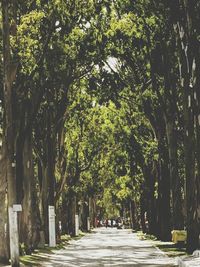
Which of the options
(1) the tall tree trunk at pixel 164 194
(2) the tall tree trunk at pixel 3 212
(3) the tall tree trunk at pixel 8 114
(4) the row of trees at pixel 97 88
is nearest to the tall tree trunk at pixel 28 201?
(4) the row of trees at pixel 97 88

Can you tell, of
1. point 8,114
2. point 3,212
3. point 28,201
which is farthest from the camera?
point 28,201

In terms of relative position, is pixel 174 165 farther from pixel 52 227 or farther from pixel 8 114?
pixel 8 114

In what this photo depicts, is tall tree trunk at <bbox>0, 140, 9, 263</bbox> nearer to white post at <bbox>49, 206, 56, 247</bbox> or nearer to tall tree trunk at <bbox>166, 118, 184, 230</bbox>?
tall tree trunk at <bbox>166, 118, 184, 230</bbox>

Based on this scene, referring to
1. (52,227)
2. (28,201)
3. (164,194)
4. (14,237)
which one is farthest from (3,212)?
(164,194)

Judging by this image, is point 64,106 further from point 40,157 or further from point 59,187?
point 59,187

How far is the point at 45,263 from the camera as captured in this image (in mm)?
25531

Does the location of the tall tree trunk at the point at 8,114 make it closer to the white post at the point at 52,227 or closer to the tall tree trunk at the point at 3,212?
the tall tree trunk at the point at 3,212

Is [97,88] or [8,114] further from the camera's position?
[97,88]

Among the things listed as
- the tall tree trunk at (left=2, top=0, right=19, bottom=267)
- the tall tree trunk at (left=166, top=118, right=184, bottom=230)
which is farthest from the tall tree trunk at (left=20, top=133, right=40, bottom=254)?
the tall tree trunk at (left=2, top=0, right=19, bottom=267)

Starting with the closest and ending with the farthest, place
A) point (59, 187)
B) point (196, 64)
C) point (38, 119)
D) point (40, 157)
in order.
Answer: point (196, 64), point (38, 119), point (40, 157), point (59, 187)

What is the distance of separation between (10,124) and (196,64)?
20.1ft

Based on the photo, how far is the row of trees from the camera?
24047 mm

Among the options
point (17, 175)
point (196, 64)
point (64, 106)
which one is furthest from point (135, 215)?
point (196, 64)

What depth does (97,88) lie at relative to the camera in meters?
33.0
